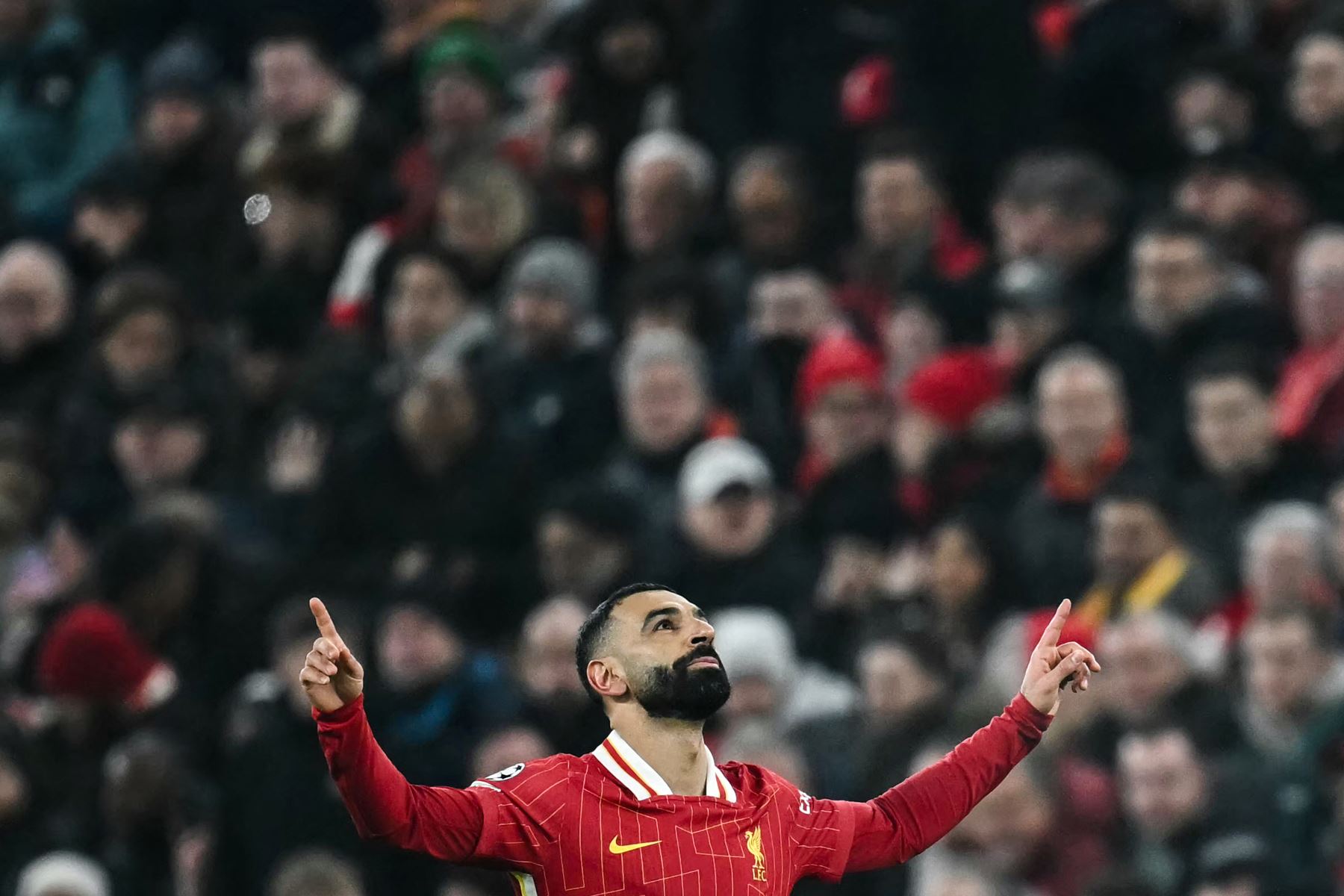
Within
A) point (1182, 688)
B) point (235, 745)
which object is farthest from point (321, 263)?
point (1182, 688)

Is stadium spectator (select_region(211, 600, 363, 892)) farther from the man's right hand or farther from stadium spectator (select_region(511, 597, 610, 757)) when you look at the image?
the man's right hand

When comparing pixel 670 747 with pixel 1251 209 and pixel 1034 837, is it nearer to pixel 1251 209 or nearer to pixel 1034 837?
pixel 1034 837

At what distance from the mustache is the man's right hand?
0.84 meters

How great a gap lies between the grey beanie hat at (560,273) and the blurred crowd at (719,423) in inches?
1.2

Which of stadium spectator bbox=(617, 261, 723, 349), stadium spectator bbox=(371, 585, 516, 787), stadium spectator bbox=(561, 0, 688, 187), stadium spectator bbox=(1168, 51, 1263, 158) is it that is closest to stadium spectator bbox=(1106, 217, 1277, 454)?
stadium spectator bbox=(1168, 51, 1263, 158)

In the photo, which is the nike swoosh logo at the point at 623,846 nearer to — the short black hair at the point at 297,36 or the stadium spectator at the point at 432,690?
the stadium spectator at the point at 432,690

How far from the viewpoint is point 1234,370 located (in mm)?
9398

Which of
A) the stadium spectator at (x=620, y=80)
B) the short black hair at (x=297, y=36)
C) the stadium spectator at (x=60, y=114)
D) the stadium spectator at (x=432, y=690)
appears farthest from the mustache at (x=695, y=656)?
the stadium spectator at (x=60, y=114)

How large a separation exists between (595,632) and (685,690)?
0.33 m

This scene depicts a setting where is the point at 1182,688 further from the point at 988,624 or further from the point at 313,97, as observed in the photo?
the point at 313,97

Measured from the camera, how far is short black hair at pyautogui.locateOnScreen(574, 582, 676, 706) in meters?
6.13

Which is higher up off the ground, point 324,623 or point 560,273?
point 560,273

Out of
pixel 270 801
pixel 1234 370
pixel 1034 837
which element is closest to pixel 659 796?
pixel 1034 837

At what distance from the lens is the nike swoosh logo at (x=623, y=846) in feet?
19.2
